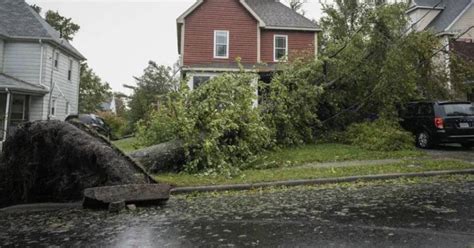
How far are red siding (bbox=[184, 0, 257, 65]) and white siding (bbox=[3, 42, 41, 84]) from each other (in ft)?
29.2

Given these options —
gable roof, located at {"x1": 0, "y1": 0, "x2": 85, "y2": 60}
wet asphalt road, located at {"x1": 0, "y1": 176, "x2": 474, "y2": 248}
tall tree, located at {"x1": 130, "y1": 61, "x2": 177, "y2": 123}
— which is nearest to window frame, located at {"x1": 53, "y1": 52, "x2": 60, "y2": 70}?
gable roof, located at {"x1": 0, "y1": 0, "x2": 85, "y2": 60}

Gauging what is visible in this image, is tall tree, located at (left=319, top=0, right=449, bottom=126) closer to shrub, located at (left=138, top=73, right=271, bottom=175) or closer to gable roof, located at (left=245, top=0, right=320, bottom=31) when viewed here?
shrub, located at (left=138, top=73, right=271, bottom=175)

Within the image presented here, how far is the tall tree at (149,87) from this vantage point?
94.7 ft

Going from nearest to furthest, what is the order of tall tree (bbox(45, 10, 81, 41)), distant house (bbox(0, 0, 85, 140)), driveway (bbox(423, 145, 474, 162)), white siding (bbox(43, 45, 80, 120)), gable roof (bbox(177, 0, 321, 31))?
driveway (bbox(423, 145, 474, 162)) → distant house (bbox(0, 0, 85, 140)) → gable roof (bbox(177, 0, 321, 31)) → white siding (bbox(43, 45, 80, 120)) → tall tree (bbox(45, 10, 81, 41))

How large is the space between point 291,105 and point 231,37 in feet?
32.4

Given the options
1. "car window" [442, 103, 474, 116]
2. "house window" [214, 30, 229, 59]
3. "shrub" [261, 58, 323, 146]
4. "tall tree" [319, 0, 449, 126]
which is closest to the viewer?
"car window" [442, 103, 474, 116]

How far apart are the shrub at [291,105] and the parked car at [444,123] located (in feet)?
12.7

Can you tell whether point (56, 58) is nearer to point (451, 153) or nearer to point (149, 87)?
point (149, 87)

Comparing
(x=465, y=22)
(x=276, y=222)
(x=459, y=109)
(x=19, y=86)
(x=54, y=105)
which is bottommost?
(x=276, y=222)

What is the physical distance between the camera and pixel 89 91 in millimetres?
47531

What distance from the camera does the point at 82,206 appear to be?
7301mm

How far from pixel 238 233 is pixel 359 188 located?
423 cm

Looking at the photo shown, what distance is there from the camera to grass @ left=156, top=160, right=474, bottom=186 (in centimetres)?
924

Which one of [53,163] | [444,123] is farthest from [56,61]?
[444,123]
